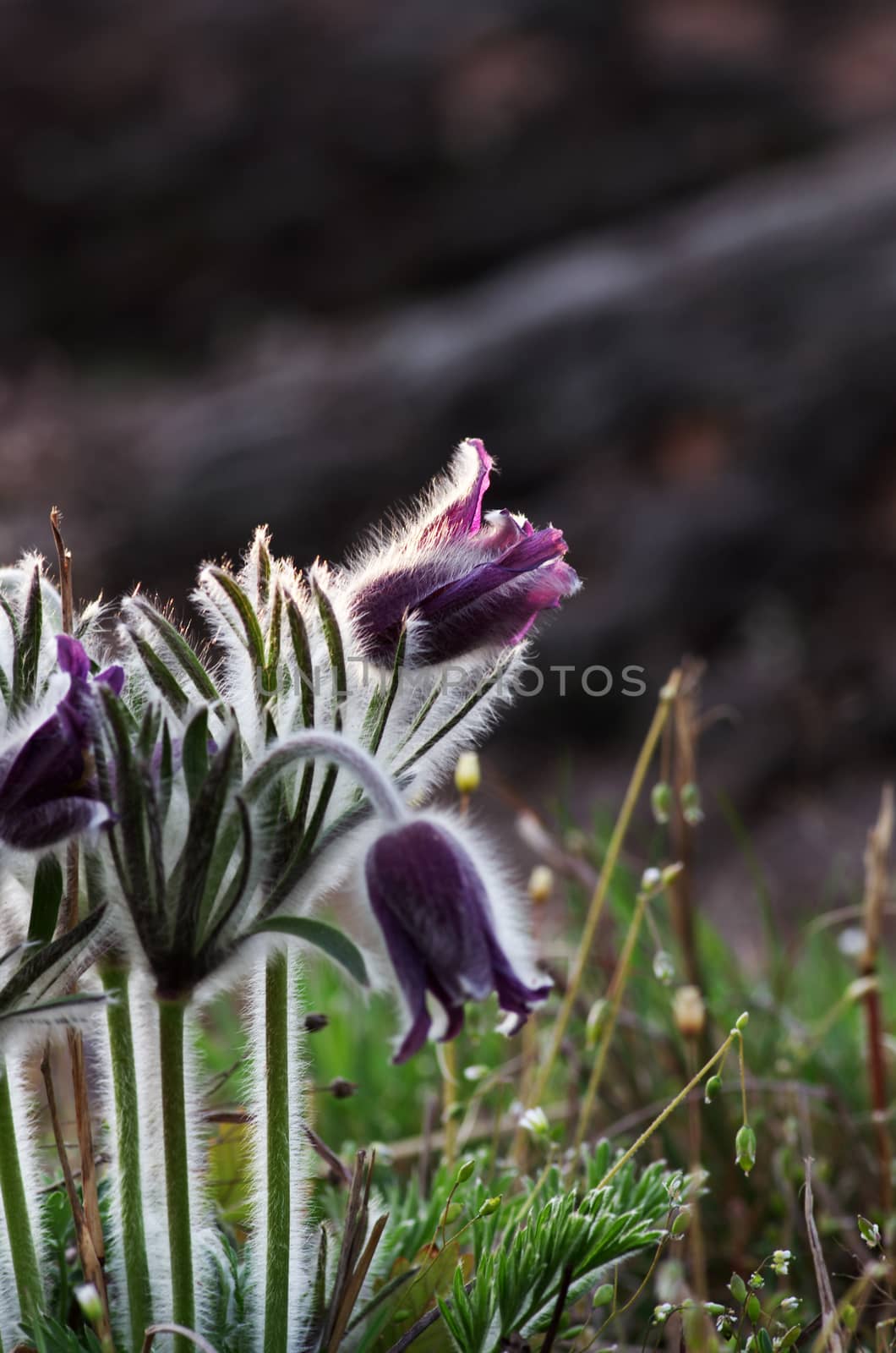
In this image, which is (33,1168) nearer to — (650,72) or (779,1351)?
(779,1351)

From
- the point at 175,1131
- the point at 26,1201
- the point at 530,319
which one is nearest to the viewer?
the point at 175,1131

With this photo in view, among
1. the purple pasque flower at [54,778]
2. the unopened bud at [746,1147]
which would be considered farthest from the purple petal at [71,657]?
the unopened bud at [746,1147]

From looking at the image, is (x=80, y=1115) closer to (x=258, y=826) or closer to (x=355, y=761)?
(x=258, y=826)

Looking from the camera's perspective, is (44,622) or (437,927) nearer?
(437,927)

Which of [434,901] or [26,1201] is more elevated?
[434,901]

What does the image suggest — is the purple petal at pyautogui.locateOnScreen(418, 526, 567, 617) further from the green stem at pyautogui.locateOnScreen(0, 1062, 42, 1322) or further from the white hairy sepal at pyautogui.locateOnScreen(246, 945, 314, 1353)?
the green stem at pyautogui.locateOnScreen(0, 1062, 42, 1322)

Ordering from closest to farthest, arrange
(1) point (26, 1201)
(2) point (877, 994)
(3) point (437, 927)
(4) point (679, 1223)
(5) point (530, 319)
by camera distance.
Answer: (3) point (437, 927), (1) point (26, 1201), (4) point (679, 1223), (2) point (877, 994), (5) point (530, 319)

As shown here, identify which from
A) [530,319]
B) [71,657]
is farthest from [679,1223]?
[530,319]
